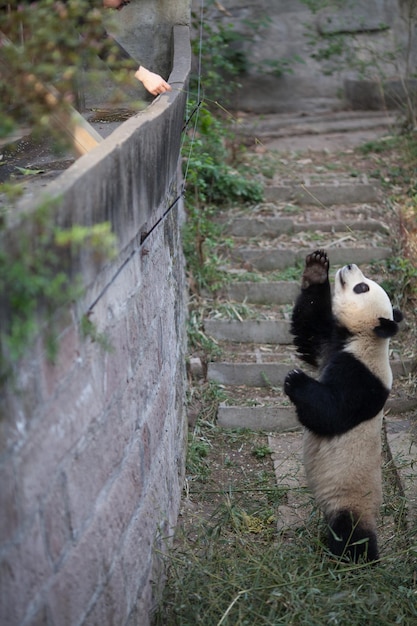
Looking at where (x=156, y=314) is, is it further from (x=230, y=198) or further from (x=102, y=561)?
(x=230, y=198)

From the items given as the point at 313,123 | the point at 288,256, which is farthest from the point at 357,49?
the point at 288,256

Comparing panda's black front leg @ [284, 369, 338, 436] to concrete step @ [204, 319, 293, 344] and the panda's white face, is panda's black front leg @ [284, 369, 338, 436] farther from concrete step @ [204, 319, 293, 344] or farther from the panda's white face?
concrete step @ [204, 319, 293, 344]

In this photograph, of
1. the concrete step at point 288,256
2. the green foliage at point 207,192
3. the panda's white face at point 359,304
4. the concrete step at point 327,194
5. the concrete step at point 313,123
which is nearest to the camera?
the panda's white face at point 359,304

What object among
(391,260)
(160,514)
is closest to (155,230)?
(160,514)

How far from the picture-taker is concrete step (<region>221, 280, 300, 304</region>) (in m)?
6.56

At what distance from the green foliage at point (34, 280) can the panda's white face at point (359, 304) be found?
236 centimetres

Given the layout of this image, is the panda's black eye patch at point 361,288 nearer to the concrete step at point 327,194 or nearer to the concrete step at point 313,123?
the concrete step at point 327,194

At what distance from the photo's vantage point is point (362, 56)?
10398mm

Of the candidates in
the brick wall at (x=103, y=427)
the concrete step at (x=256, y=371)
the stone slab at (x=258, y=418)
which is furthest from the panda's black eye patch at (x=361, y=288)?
the concrete step at (x=256, y=371)

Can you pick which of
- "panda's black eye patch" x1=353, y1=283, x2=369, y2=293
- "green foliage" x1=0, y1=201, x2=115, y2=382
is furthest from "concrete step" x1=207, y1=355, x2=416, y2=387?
"green foliage" x1=0, y1=201, x2=115, y2=382

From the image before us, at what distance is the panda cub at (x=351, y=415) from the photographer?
4055mm

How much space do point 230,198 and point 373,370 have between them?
12.3 ft

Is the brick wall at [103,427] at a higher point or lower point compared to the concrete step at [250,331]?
higher

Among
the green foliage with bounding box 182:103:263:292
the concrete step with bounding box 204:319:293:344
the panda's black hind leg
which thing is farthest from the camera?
the green foliage with bounding box 182:103:263:292
